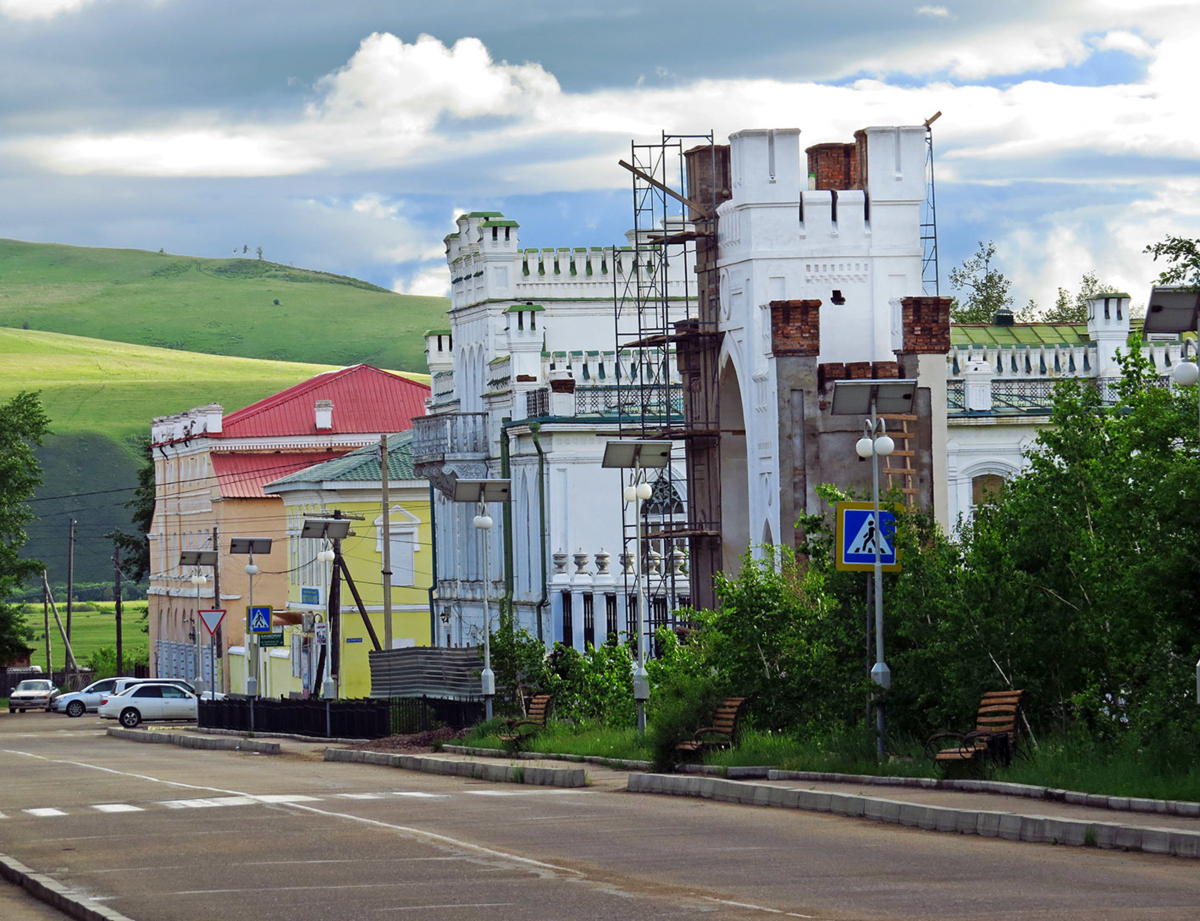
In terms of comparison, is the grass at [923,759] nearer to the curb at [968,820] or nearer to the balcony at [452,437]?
the curb at [968,820]

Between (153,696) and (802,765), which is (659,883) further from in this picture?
(153,696)

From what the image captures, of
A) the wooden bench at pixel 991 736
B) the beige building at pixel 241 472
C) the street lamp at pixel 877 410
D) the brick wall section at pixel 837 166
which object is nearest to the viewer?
the wooden bench at pixel 991 736

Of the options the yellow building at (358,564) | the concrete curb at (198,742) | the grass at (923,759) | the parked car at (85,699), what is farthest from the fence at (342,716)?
the parked car at (85,699)

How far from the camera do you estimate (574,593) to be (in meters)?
47.6

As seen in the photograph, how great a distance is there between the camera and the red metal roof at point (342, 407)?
82.4 metres

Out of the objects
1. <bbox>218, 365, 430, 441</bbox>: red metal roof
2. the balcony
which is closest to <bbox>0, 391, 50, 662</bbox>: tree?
<bbox>218, 365, 430, 441</bbox>: red metal roof

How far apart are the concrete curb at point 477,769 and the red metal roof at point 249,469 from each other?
45.4 meters

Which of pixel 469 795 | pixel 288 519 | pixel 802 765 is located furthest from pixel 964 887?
pixel 288 519

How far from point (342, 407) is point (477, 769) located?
57.3 m

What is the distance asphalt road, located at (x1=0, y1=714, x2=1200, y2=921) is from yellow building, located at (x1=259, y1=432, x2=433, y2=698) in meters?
39.5

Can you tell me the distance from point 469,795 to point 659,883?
992 centimetres

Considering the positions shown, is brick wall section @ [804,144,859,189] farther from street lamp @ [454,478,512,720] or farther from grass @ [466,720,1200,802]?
grass @ [466,720,1200,802]

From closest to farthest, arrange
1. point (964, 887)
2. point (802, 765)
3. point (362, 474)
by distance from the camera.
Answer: point (964, 887)
point (802, 765)
point (362, 474)

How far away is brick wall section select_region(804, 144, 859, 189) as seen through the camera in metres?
38.8
